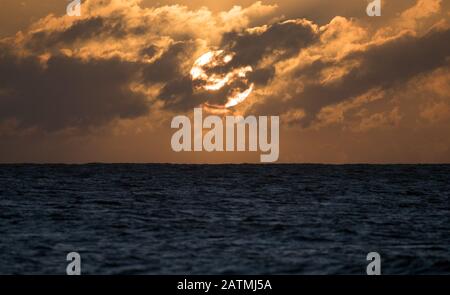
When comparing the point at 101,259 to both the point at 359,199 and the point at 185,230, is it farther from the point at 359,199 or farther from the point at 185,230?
the point at 359,199

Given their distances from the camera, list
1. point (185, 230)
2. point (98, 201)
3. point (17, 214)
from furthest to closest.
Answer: point (98, 201), point (17, 214), point (185, 230)

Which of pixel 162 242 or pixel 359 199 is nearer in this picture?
pixel 162 242

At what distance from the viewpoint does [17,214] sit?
45188mm

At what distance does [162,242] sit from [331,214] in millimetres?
17916

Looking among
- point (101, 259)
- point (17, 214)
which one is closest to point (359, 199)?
point (17, 214)
